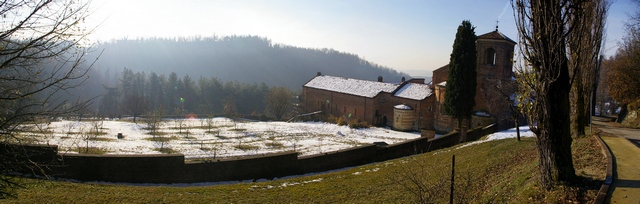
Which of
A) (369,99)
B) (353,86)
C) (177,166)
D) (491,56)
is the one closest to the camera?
(177,166)

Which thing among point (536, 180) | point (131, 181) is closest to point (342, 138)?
point (131, 181)

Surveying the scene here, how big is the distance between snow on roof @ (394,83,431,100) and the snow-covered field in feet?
13.2

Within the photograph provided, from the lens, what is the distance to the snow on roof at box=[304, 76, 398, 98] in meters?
41.4

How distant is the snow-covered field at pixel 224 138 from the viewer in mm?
24156

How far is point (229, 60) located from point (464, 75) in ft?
374

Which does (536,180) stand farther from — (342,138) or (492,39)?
(492,39)

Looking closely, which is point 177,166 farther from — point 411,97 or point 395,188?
point 411,97

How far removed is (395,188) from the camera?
425 inches

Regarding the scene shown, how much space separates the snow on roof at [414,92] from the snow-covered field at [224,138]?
158 inches

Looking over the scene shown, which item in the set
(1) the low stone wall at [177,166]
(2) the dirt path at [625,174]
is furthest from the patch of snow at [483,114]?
(2) the dirt path at [625,174]

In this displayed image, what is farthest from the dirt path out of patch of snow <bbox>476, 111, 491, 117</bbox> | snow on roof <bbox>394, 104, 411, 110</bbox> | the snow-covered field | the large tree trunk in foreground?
snow on roof <bbox>394, 104, 411, 110</bbox>

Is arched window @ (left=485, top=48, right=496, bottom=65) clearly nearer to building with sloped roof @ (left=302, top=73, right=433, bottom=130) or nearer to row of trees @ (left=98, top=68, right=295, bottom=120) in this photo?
building with sloped roof @ (left=302, top=73, right=433, bottom=130)

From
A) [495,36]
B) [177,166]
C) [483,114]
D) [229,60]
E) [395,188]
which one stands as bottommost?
[177,166]

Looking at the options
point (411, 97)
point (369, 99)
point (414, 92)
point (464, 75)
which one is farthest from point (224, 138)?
point (464, 75)
